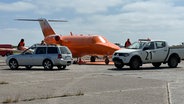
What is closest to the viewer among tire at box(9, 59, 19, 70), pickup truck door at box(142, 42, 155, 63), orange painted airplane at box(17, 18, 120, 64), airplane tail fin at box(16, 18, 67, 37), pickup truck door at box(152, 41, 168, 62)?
pickup truck door at box(142, 42, 155, 63)

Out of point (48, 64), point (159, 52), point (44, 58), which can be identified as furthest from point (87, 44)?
point (48, 64)

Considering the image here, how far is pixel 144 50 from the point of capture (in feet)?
95.2

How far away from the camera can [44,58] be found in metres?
28.7

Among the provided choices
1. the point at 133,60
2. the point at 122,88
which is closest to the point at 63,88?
the point at 122,88

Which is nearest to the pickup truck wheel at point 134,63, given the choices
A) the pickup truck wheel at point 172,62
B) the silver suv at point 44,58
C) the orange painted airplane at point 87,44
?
the pickup truck wheel at point 172,62

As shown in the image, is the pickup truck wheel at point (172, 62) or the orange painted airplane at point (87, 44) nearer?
the pickup truck wheel at point (172, 62)

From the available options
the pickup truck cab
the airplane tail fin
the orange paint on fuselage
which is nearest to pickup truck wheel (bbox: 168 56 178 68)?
the pickup truck cab

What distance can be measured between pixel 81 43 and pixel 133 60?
11.6 metres

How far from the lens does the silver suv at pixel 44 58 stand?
28.4m

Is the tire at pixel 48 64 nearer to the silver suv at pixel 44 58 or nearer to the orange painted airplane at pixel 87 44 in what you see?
the silver suv at pixel 44 58

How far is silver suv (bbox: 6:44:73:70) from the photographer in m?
28.4

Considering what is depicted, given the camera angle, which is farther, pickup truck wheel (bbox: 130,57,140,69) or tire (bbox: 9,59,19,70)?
tire (bbox: 9,59,19,70)

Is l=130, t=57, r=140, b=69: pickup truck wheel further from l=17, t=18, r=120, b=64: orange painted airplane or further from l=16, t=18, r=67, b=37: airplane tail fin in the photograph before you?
l=16, t=18, r=67, b=37: airplane tail fin

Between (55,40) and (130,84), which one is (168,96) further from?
(55,40)
